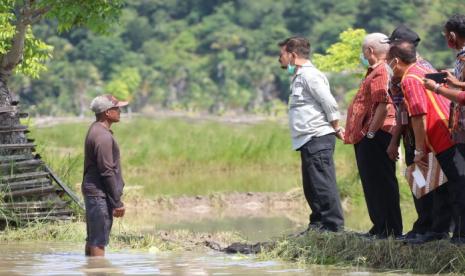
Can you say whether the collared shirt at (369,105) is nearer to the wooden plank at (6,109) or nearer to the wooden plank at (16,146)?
the wooden plank at (16,146)

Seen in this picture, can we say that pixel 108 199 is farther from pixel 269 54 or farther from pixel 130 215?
pixel 269 54

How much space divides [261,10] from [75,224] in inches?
2977

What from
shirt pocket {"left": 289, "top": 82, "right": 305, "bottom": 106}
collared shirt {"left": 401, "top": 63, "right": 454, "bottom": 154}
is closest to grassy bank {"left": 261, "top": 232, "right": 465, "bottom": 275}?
collared shirt {"left": 401, "top": 63, "right": 454, "bottom": 154}

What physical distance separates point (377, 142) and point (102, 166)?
95.0 inches

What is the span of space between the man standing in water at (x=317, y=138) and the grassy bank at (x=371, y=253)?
1.99ft

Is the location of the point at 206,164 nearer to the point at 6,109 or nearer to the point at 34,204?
the point at 6,109

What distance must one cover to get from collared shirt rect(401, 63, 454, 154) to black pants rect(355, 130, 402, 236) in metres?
0.95

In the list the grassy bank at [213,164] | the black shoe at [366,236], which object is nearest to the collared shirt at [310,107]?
the black shoe at [366,236]

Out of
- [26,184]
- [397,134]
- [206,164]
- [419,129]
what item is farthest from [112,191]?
[206,164]

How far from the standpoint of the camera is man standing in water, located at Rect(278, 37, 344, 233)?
38.4 feet

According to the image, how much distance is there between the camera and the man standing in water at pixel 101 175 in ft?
36.3

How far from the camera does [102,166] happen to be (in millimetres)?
11039

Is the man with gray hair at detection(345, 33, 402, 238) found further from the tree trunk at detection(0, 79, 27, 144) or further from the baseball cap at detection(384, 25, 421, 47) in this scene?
the tree trunk at detection(0, 79, 27, 144)

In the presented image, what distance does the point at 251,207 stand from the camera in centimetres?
1991
